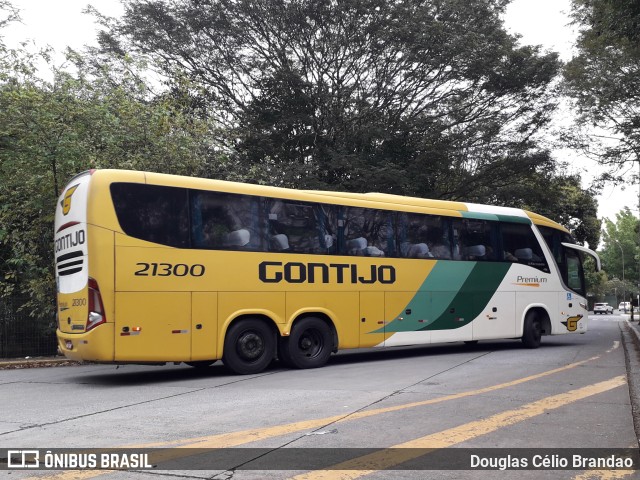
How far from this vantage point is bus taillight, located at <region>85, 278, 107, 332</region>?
10.7 m

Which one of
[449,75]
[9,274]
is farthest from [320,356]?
[449,75]

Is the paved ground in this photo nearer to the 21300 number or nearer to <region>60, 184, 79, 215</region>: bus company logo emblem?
<region>60, 184, 79, 215</region>: bus company logo emblem

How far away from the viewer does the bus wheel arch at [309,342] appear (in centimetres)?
1291

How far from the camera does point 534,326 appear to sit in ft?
59.0

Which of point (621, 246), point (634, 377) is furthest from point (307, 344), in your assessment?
point (621, 246)

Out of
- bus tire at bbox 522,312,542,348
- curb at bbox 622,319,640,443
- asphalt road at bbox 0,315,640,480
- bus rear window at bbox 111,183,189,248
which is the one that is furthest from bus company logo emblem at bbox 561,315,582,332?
bus rear window at bbox 111,183,189,248

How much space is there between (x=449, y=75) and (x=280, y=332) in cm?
1759

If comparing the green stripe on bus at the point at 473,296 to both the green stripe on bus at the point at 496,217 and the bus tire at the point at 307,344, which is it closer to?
the green stripe on bus at the point at 496,217

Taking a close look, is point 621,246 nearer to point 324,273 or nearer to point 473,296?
point 473,296

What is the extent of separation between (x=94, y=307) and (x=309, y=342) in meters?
4.29

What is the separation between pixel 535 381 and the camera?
1059cm

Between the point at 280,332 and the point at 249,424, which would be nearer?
the point at 249,424

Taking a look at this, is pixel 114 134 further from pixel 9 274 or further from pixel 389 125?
pixel 389 125

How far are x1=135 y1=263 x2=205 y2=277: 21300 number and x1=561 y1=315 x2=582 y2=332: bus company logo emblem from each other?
1121 cm
